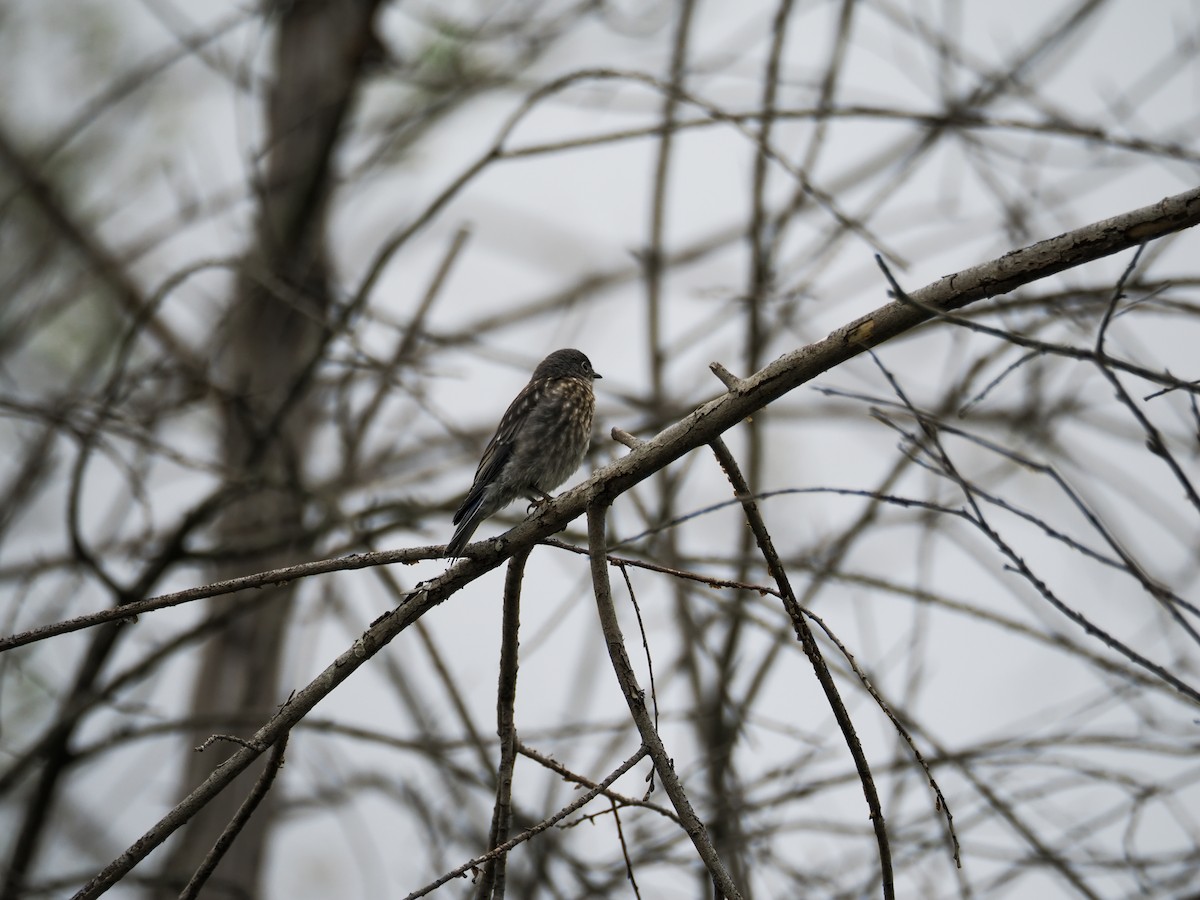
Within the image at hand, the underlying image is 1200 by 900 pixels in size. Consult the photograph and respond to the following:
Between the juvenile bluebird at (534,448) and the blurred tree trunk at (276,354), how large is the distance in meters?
1.64

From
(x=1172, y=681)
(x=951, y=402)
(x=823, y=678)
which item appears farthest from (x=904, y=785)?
(x=1172, y=681)

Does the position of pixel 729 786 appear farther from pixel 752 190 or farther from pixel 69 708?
pixel 69 708

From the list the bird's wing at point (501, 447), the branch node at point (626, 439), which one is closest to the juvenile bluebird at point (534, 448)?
the bird's wing at point (501, 447)

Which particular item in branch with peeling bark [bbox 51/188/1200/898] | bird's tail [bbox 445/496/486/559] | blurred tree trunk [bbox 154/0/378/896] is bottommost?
branch with peeling bark [bbox 51/188/1200/898]

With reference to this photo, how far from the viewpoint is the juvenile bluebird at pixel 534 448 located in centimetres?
488

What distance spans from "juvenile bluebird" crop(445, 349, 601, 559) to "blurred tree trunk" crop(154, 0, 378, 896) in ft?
5.37

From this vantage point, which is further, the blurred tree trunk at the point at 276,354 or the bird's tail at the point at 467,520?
the blurred tree trunk at the point at 276,354

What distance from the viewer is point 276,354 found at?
8.31 m

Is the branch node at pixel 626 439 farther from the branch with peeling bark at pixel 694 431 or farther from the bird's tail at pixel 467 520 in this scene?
the bird's tail at pixel 467 520

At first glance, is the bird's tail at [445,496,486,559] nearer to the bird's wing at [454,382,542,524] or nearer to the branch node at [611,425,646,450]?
the bird's wing at [454,382,542,524]

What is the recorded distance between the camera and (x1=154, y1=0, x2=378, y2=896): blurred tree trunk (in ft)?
A: 22.8

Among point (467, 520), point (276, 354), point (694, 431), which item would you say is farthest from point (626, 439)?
point (276, 354)

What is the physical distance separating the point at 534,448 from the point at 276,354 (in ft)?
13.0

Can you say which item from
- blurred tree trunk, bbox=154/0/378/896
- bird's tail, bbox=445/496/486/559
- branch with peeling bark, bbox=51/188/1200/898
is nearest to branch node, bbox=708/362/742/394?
branch with peeling bark, bbox=51/188/1200/898
